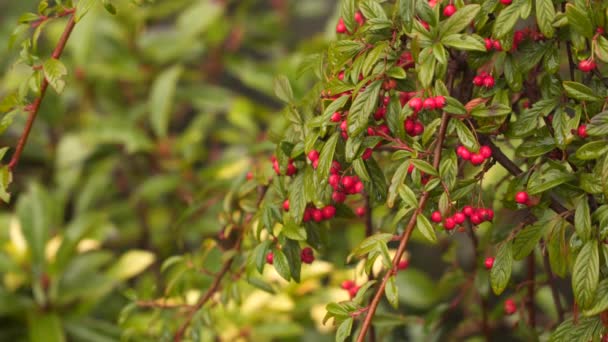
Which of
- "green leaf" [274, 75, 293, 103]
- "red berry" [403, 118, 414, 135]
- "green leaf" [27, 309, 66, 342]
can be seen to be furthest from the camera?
"green leaf" [27, 309, 66, 342]

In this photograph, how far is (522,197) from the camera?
87 cm

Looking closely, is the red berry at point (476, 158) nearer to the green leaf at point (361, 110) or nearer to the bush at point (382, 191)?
the bush at point (382, 191)

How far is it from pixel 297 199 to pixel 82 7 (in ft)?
1.14

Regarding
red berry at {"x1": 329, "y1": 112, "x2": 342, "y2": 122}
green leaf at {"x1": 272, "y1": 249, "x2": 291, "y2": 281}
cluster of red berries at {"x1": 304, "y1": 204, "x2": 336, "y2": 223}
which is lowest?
green leaf at {"x1": 272, "y1": 249, "x2": 291, "y2": 281}

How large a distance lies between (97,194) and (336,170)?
152cm

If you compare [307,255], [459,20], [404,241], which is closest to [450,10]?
[459,20]

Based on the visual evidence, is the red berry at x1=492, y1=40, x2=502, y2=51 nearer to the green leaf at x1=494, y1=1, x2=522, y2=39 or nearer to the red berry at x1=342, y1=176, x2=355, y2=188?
the green leaf at x1=494, y1=1, x2=522, y2=39

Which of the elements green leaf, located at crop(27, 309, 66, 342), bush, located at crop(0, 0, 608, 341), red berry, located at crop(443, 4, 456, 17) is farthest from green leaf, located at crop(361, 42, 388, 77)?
green leaf, located at crop(27, 309, 66, 342)

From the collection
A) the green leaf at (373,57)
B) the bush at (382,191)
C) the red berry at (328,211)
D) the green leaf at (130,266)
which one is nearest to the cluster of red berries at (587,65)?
the bush at (382,191)

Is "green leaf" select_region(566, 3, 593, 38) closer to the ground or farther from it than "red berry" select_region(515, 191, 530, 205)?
farther from it

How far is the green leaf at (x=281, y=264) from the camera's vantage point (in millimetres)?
933

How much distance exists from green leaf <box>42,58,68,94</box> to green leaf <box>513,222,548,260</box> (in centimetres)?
57

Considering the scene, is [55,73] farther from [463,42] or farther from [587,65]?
[587,65]

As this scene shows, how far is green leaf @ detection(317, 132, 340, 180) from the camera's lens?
83 cm
